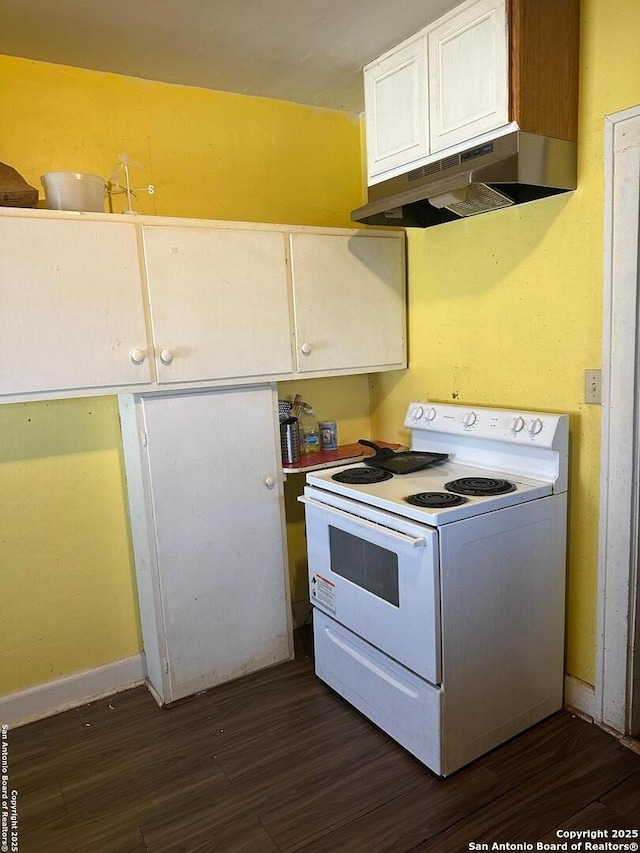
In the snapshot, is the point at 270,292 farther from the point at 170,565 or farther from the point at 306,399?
the point at 170,565

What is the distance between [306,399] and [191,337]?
2.75 feet

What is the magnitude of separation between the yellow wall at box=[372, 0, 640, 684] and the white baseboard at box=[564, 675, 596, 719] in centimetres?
3

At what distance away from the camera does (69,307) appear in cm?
194

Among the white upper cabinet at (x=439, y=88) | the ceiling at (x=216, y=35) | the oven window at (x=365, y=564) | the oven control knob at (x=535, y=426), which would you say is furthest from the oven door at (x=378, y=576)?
the ceiling at (x=216, y=35)

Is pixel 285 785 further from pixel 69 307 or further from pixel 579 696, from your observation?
pixel 69 307

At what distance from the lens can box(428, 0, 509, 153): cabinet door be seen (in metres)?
1.79

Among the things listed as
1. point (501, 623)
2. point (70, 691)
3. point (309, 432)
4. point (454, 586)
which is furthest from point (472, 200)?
point (70, 691)

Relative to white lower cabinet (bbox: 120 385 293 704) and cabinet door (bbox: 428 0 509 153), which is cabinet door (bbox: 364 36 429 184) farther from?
white lower cabinet (bbox: 120 385 293 704)

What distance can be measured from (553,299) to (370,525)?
3.31 ft

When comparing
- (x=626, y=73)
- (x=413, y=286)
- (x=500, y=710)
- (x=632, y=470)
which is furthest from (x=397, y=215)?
(x=500, y=710)

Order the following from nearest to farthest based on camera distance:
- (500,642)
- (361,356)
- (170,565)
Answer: (500,642)
(170,565)
(361,356)

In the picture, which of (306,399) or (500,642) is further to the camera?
(306,399)

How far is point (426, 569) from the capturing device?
179cm

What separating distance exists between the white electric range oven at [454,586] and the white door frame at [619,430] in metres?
0.14
